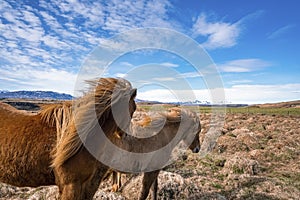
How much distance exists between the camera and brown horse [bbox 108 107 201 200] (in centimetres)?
536

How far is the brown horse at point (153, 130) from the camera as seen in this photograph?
536cm

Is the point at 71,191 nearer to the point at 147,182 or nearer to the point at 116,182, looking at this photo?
the point at 147,182

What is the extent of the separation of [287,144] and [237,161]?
642cm

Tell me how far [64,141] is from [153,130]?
10.3 feet

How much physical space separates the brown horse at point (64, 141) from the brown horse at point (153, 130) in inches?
58.8

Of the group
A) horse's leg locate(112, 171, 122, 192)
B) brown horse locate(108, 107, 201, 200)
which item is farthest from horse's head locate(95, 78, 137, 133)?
horse's leg locate(112, 171, 122, 192)

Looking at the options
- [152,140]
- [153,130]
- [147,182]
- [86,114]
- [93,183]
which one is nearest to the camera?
[86,114]

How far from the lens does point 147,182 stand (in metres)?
5.34

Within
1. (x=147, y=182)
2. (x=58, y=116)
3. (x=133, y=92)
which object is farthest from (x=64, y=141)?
(x=147, y=182)

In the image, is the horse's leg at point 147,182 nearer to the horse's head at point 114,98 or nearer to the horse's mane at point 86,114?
the horse's head at point 114,98

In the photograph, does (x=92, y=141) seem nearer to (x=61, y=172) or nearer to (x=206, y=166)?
(x=61, y=172)

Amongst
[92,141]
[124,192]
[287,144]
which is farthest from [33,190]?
[287,144]

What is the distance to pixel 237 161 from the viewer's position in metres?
8.18

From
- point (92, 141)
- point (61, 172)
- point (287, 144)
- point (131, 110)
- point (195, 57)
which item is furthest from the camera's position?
point (287, 144)
